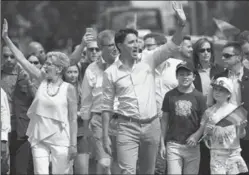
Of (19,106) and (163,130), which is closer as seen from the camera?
(163,130)

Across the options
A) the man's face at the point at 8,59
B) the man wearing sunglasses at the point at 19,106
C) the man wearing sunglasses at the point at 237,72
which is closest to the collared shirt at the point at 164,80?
the man wearing sunglasses at the point at 237,72

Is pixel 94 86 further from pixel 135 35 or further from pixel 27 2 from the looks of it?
pixel 27 2

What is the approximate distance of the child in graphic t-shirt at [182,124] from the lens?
1165cm

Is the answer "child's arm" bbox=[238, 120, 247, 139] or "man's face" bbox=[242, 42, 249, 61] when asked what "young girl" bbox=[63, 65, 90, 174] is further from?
"child's arm" bbox=[238, 120, 247, 139]

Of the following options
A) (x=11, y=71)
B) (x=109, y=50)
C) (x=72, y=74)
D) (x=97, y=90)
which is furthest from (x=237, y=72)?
(x=11, y=71)

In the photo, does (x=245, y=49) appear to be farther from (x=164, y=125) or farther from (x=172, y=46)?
(x=172, y=46)

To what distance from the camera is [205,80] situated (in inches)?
499

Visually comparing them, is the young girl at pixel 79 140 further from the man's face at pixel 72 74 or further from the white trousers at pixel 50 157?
the white trousers at pixel 50 157

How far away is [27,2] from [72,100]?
2404cm

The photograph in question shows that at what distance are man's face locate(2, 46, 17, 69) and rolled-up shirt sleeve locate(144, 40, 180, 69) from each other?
257 cm

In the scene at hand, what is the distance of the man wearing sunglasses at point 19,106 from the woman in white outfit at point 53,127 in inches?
41.1

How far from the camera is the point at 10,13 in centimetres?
3341

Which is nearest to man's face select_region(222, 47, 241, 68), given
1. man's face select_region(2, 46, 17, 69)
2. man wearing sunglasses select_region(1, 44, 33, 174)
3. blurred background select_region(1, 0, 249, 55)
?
man wearing sunglasses select_region(1, 44, 33, 174)

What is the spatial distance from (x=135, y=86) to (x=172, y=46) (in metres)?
0.68
